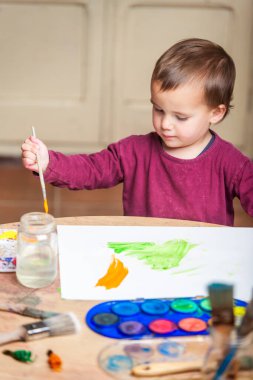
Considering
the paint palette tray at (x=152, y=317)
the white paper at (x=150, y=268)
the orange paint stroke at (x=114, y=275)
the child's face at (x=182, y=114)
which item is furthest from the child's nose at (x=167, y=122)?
the paint palette tray at (x=152, y=317)

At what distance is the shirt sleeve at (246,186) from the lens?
1228 mm

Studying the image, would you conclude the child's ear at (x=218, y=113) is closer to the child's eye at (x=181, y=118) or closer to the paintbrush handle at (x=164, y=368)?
the child's eye at (x=181, y=118)

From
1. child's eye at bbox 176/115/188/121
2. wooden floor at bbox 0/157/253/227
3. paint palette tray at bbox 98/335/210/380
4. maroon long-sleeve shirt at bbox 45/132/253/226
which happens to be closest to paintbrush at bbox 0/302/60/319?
paint palette tray at bbox 98/335/210/380

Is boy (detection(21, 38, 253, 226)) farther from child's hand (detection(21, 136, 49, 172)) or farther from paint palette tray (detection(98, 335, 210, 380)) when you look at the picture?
paint palette tray (detection(98, 335, 210, 380))

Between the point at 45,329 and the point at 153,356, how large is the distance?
0.14 metres

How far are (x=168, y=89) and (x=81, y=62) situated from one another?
68.9 inches

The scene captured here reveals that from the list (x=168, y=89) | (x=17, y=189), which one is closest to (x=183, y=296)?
(x=168, y=89)

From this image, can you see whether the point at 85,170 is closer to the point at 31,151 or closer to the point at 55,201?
the point at 31,151

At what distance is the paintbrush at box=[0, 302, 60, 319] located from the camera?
76 cm

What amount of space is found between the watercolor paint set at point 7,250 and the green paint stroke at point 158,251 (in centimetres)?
16

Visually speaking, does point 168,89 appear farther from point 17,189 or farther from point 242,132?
point 242,132

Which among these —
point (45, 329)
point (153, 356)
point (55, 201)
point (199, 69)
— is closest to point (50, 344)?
point (45, 329)

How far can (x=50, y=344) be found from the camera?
709 millimetres

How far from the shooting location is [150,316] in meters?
0.77
